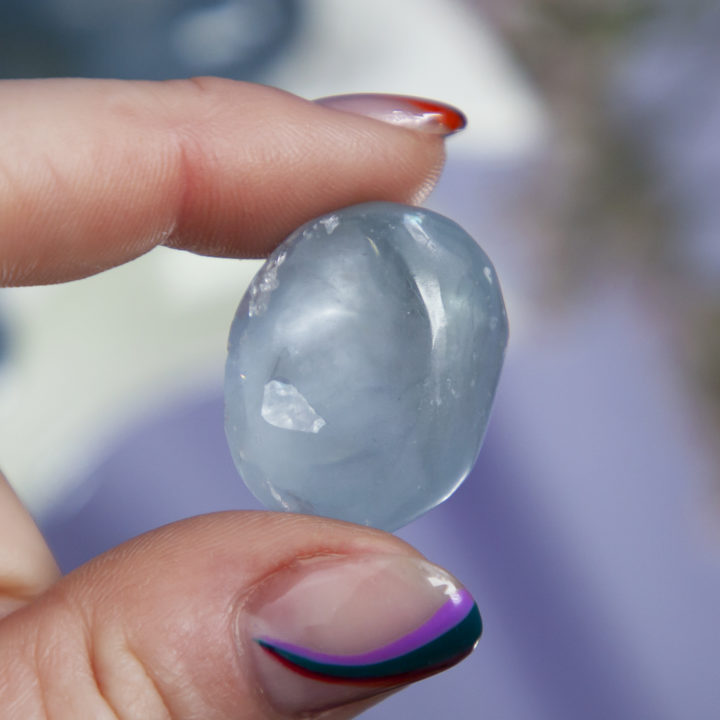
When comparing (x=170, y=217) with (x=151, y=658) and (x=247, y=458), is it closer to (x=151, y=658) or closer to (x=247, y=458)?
(x=247, y=458)

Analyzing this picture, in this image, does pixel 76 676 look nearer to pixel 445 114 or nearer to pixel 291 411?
pixel 291 411

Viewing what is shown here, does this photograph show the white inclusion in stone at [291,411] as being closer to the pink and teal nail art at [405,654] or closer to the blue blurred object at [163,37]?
the pink and teal nail art at [405,654]

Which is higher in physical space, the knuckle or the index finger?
the index finger

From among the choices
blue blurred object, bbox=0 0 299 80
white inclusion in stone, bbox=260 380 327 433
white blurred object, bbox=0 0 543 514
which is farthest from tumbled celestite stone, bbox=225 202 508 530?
blue blurred object, bbox=0 0 299 80

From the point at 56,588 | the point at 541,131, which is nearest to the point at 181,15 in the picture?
the point at 541,131

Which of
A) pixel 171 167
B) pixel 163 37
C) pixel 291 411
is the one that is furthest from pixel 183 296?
pixel 291 411

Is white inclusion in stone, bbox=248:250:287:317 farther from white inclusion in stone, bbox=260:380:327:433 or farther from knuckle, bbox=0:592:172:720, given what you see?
knuckle, bbox=0:592:172:720
